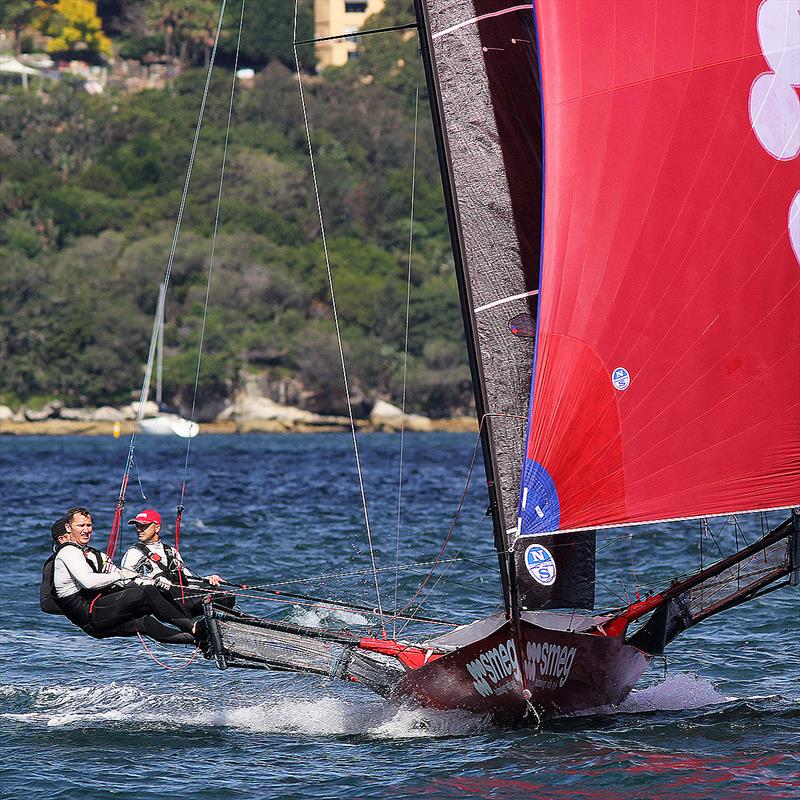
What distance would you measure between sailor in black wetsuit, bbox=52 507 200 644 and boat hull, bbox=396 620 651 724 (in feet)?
5.44

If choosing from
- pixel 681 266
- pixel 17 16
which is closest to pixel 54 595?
pixel 681 266

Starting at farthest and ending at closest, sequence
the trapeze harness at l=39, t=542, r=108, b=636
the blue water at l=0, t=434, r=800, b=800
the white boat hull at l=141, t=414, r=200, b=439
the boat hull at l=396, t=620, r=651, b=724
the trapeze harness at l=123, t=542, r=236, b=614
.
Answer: the white boat hull at l=141, t=414, r=200, b=439 → the trapeze harness at l=123, t=542, r=236, b=614 → the trapeze harness at l=39, t=542, r=108, b=636 → the boat hull at l=396, t=620, r=651, b=724 → the blue water at l=0, t=434, r=800, b=800

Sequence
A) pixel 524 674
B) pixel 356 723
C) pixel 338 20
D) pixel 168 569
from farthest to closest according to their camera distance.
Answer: pixel 338 20 < pixel 168 569 < pixel 356 723 < pixel 524 674

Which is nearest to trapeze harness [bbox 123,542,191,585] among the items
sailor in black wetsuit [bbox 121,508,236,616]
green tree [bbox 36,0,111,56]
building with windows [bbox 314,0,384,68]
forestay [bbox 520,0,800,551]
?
sailor in black wetsuit [bbox 121,508,236,616]

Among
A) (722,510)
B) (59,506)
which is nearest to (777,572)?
(722,510)

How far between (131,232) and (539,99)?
265 ft

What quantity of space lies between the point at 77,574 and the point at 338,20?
13931 centimetres

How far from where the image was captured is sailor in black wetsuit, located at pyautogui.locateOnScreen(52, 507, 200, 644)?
1040cm

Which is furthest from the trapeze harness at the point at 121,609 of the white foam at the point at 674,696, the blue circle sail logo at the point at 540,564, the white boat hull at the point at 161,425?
the white boat hull at the point at 161,425

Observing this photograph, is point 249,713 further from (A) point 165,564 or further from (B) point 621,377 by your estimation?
(B) point 621,377

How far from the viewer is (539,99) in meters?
10.6

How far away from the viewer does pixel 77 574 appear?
10.5m

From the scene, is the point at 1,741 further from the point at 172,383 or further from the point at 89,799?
the point at 172,383

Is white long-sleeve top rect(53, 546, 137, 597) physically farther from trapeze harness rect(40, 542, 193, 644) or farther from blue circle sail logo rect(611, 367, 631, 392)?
blue circle sail logo rect(611, 367, 631, 392)
